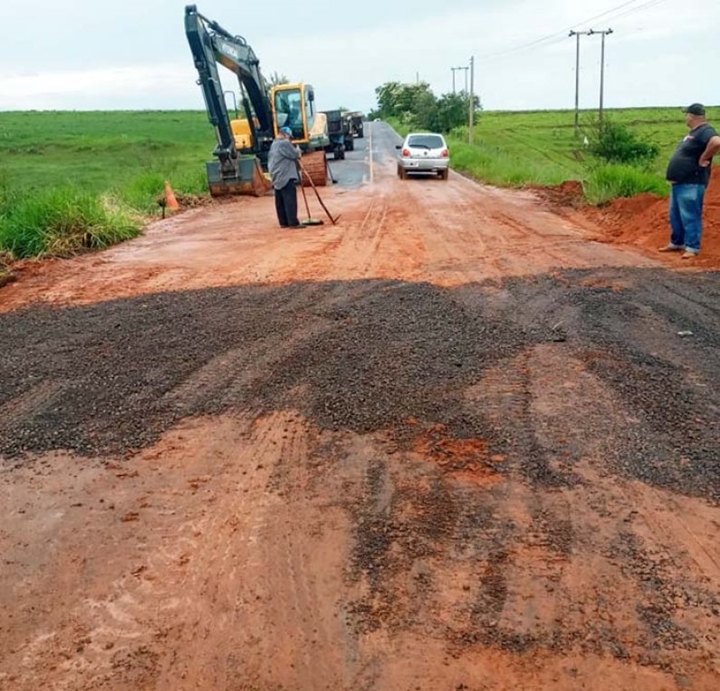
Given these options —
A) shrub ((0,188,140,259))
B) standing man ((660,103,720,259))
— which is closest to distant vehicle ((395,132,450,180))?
shrub ((0,188,140,259))

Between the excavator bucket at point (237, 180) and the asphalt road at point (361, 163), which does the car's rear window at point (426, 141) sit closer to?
the asphalt road at point (361, 163)

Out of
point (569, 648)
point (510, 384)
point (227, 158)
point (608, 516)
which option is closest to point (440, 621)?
point (569, 648)

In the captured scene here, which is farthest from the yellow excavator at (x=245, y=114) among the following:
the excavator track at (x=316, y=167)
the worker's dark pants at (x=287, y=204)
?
the worker's dark pants at (x=287, y=204)

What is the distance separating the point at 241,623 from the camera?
295cm

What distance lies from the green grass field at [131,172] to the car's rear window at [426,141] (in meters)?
1.95

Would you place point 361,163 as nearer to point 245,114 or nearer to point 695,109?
point 245,114

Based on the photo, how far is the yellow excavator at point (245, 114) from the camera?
17.2 meters

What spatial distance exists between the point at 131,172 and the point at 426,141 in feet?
46.9

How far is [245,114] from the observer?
22.5m

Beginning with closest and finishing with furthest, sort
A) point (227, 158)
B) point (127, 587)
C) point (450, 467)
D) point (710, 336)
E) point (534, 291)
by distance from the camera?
point (127, 587) → point (450, 467) → point (710, 336) → point (534, 291) → point (227, 158)

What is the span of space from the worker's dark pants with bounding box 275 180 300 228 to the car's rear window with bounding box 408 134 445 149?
1237cm

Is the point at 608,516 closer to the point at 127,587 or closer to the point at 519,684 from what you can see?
the point at 519,684

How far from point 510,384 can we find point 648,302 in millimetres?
2830

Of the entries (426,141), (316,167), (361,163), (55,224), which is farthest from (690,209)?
(361,163)
